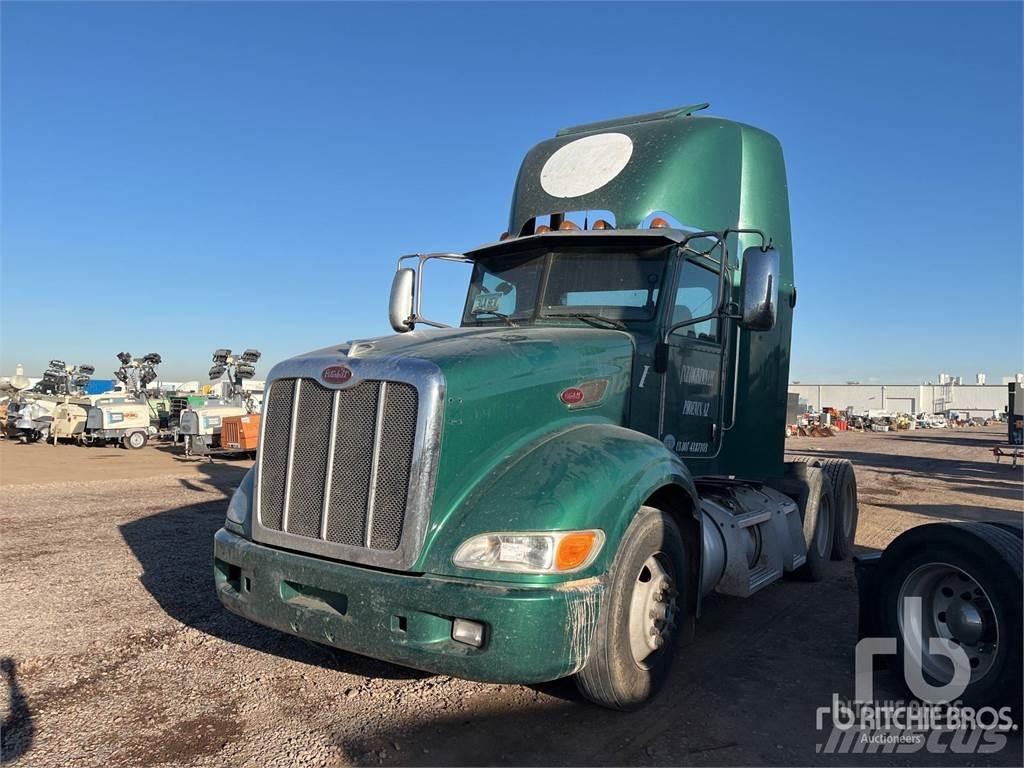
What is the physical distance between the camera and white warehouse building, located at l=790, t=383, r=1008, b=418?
112188 mm

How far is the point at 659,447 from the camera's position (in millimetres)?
3965

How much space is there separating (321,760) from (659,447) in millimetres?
2259

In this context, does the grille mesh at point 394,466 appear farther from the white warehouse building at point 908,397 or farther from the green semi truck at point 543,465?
the white warehouse building at point 908,397

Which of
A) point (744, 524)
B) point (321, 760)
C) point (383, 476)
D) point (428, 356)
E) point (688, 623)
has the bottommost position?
point (321, 760)

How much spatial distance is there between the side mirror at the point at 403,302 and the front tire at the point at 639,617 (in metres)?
2.94

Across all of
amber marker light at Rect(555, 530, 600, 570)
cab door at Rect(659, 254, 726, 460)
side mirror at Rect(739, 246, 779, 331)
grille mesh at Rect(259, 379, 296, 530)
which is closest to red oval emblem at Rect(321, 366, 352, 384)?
grille mesh at Rect(259, 379, 296, 530)

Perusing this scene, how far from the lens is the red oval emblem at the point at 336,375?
3.65 meters

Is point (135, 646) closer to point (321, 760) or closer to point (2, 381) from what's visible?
point (321, 760)

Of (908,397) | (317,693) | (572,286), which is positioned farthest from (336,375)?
(908,397)

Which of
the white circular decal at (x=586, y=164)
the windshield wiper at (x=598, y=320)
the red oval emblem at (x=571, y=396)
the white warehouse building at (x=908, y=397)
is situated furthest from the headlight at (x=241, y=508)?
the white warehouse building at (x=908, y=397)

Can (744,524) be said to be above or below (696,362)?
below

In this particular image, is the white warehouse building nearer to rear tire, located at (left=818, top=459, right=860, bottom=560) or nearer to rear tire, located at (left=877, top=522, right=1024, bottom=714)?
rear tire, located at (left=818, top=459, right=860, bottom=560)

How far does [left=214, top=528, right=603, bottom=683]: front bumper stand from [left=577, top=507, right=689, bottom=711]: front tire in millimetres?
189

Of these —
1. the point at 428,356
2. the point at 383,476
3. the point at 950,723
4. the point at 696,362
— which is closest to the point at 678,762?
the point at 950,723
